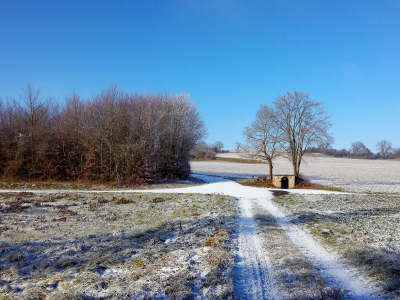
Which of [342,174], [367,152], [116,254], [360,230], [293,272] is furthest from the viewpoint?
[367,152]

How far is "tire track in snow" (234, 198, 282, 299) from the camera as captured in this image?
4355 millimetres

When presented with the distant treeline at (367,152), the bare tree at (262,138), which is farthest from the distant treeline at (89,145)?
the distant treeline at (367,152)

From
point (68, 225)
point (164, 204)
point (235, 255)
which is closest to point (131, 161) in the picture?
point (164, 204)

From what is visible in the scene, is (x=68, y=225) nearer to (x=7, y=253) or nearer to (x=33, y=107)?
(x=7, y=253)

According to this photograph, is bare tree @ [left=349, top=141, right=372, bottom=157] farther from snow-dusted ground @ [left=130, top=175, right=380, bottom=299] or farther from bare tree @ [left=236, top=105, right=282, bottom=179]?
snow-dusted ground @ [left=130, top=175, right=380, bottom=299]

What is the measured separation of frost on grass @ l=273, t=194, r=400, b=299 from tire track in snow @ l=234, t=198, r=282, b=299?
5.77 ft

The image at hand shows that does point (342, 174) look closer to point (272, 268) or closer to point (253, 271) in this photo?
point (272, 268)

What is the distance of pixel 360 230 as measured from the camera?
8.11 meters

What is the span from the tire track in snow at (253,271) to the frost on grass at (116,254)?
0.23 m

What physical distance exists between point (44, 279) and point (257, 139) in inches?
925

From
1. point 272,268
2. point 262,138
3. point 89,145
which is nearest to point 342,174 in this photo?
point 262,138

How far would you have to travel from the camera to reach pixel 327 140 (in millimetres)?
24656

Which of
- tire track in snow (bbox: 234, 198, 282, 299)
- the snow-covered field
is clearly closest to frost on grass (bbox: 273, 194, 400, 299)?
the snow-covered field

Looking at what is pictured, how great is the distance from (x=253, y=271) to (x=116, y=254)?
3.05m
